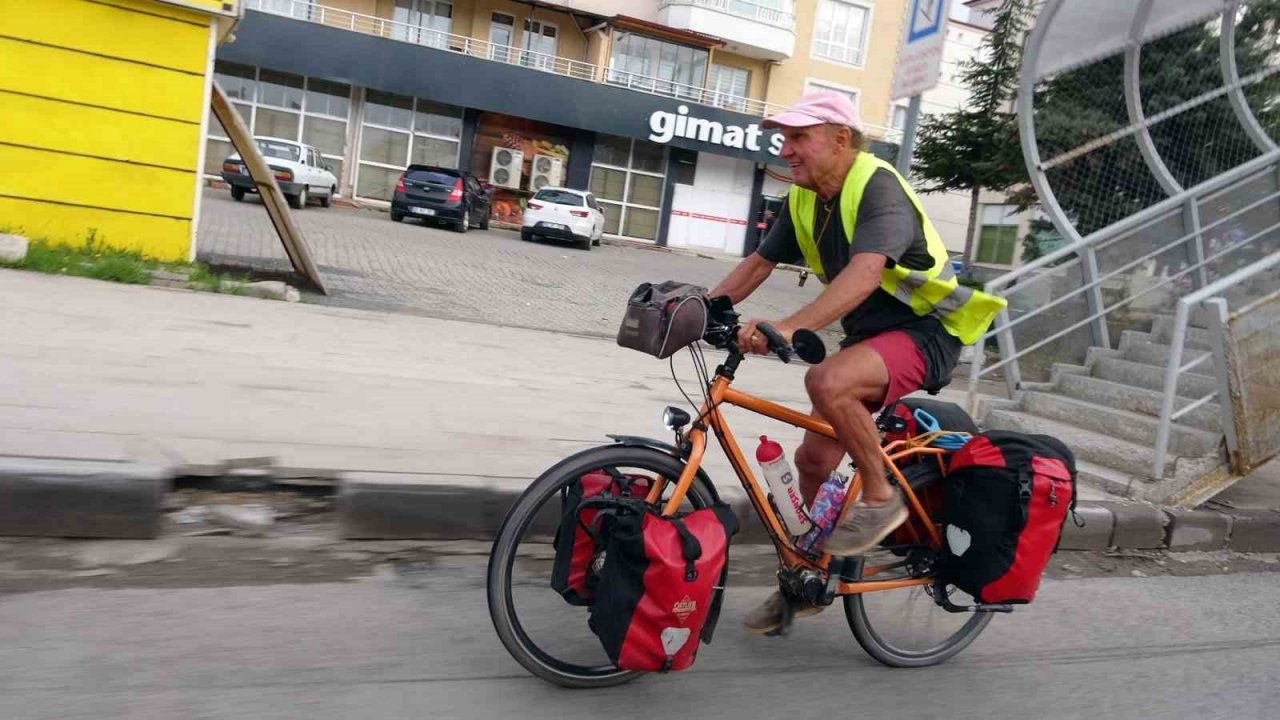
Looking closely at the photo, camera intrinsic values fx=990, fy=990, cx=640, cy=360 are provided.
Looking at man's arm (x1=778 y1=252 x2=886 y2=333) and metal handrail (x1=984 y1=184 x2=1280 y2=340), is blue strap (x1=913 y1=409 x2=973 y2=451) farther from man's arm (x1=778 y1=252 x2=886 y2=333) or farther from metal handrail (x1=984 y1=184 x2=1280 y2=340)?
metal handrail (x1=984 y1=184 x2=1280 y2=340)

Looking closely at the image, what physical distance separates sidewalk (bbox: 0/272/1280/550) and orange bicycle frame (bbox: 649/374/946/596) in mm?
494

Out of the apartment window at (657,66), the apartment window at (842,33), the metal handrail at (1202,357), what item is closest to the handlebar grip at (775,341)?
the metal handrail at (1202,357)

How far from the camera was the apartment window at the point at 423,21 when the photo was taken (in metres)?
29.5

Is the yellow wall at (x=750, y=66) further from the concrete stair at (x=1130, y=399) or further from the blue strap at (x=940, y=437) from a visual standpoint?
the blue strap at (x=940, y=437)

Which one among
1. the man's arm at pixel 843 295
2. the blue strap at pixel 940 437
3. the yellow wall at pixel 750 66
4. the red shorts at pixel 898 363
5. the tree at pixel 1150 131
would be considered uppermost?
the yellow wall at pixel 750 66

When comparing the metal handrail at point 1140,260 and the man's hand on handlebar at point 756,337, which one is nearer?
the man's hand on handlebar at point 756,337

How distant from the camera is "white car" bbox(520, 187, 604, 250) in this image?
23500mm

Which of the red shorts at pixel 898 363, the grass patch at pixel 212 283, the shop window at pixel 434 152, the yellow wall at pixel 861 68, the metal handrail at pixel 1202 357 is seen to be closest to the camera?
the red shorts at pixel 898 363

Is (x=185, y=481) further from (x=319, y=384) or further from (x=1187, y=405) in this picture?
(x=1187, y=405)

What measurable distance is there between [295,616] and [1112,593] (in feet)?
12.1

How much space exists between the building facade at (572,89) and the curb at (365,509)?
24.7 m

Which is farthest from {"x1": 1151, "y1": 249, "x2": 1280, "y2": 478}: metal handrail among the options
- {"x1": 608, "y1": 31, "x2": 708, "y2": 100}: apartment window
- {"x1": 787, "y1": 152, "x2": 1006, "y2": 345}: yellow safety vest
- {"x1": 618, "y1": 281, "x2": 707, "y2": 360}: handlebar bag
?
{"x1": 608, "y1": 31, "x2": 708, "y2": 100}: apartment window

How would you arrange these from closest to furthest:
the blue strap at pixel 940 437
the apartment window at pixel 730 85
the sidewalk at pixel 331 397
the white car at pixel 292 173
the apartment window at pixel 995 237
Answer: the blue strap at pixel 940 437 < the sidewalk at pixel 331 397 < the white car at pixel 292 173 < the apartment window at pixel 995 237 < the apartment window at pixel 730 85

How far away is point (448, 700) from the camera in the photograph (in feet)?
9.56
